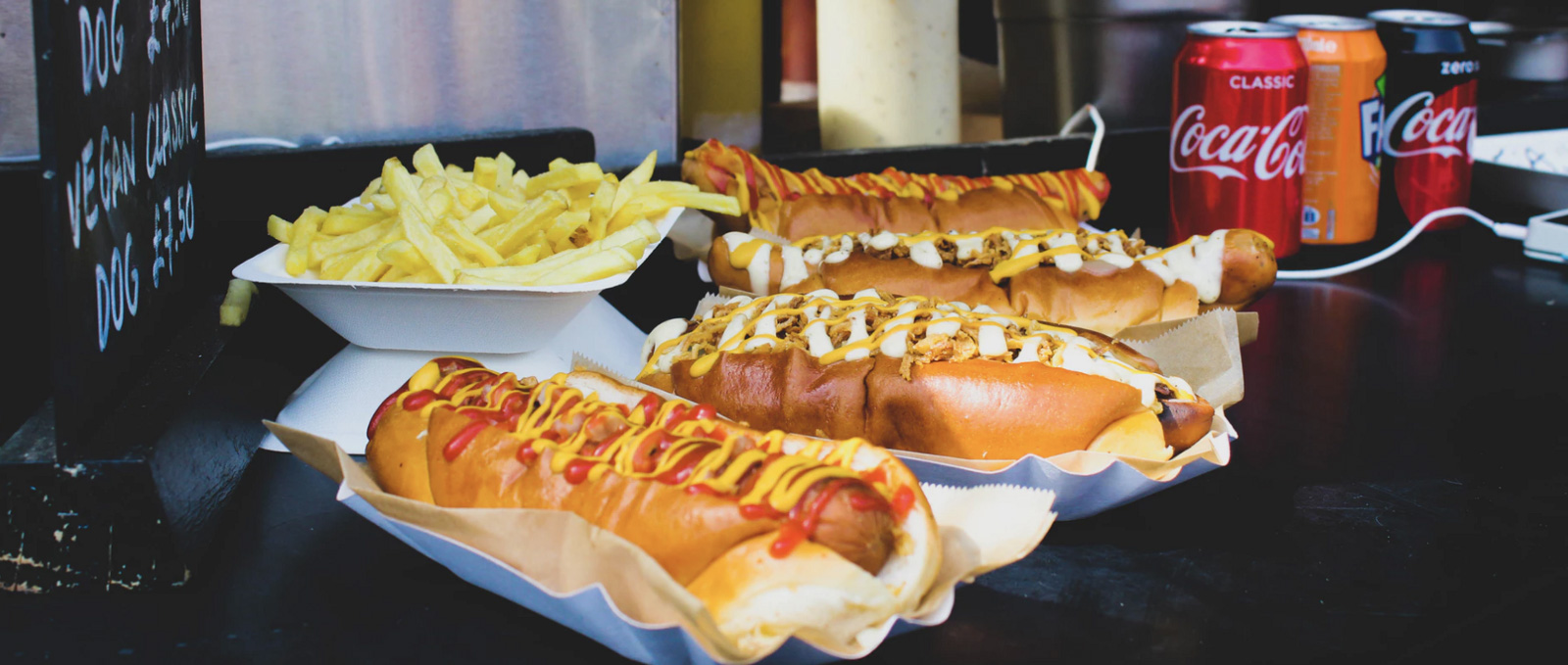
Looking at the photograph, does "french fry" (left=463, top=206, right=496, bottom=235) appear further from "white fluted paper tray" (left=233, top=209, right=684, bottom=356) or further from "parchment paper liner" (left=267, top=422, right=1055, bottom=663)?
"parchment paper liner" (left=267, top=422, right=1055, bottom=663)

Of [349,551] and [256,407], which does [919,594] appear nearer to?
[349,551]

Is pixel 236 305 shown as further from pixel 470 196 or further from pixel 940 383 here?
pixel 940 383

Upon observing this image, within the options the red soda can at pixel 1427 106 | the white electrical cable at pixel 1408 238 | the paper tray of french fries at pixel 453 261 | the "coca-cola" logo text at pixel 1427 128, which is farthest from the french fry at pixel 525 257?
the "coca-cola" logo text at pixel 1427 128

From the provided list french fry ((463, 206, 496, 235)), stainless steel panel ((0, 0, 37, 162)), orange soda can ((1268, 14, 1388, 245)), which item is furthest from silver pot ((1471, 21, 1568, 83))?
stainless steel panel ((0, 0, 37, 162))

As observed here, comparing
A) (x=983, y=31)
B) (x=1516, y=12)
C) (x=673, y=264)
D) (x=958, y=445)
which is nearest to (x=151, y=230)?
(x=958, y=445)

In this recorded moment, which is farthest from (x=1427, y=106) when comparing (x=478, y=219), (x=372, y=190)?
(x=372, y=190)

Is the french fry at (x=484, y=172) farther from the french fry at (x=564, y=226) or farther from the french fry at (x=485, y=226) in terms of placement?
the french fry at (x=564, y=226)
